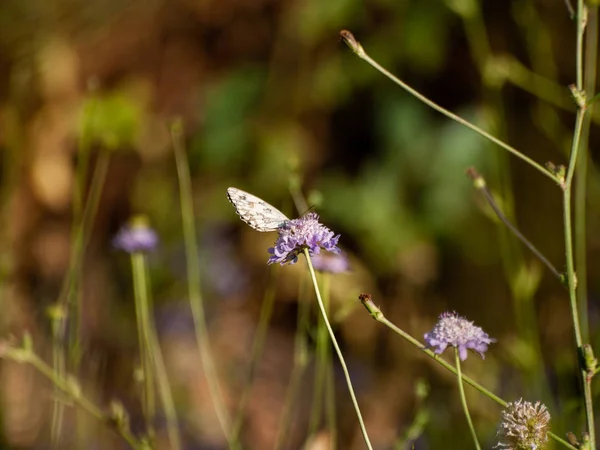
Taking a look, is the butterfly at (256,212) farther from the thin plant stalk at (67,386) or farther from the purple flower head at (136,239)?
the purple flower head at (136,239)

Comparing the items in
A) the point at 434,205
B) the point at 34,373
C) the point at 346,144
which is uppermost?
the point at 346,144

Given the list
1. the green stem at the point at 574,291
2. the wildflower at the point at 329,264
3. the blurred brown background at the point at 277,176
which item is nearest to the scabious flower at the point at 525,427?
the green stem at the point at 574,291

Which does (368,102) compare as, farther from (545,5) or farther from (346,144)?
(545,5)

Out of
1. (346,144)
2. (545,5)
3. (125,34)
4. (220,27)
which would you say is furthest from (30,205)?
(545,5)

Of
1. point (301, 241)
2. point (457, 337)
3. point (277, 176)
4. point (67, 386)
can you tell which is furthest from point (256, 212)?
point (277, 176)

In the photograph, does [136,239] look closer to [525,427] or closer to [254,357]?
[254,357]

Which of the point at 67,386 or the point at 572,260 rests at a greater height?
the point at 572,260

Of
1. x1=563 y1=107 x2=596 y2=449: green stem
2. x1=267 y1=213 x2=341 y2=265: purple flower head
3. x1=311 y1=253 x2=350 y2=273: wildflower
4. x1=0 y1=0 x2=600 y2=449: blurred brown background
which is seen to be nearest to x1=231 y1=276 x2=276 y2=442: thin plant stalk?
x1=311 y1=253 x2=350 y2=273: wildflower
